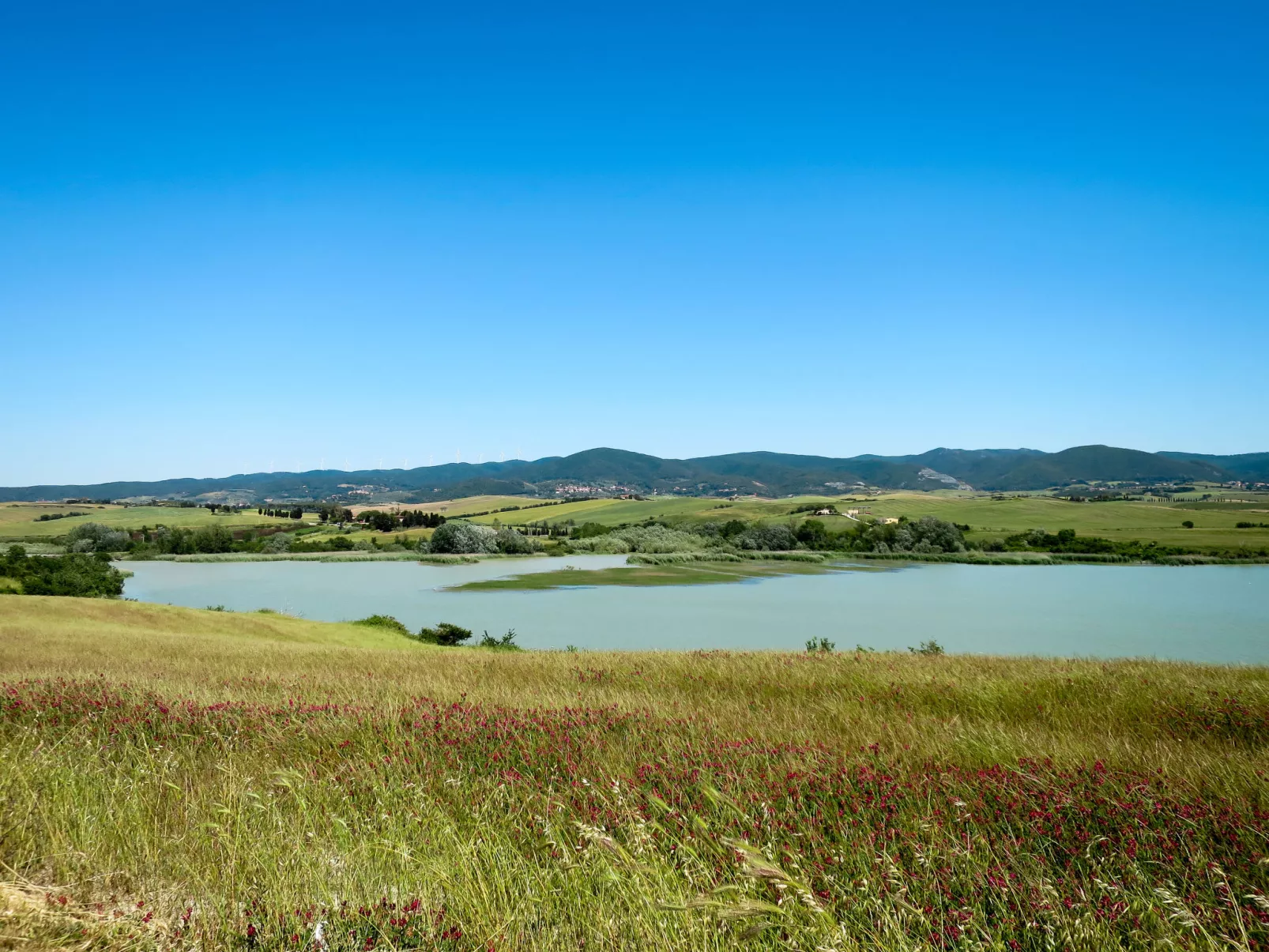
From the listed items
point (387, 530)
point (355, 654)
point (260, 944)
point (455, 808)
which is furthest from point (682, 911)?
point (387, 530)

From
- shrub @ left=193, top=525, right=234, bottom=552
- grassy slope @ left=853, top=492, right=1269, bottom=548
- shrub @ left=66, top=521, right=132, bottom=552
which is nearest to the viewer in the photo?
grassy slope @ left=853, top=492, right=1269, bottom=548

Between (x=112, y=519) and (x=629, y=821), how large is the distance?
5189 inches

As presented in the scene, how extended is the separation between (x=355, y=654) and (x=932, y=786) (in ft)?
41.2

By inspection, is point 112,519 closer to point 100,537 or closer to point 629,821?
point 100,537

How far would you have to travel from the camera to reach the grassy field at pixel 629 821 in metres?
2.91

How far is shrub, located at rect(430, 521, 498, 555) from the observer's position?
7925 cm

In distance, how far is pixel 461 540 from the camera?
261ft

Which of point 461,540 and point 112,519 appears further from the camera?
point 112,519

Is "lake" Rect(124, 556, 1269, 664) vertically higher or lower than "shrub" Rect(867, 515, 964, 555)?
lower

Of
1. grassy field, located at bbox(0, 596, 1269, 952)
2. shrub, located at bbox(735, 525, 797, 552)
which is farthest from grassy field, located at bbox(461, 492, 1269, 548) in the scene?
grassy field, located at bbox(0, 596, 1269, 952)

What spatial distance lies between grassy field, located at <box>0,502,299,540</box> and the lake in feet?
115

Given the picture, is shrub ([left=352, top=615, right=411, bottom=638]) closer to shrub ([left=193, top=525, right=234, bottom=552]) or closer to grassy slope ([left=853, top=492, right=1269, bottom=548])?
shrub ([left=193, top=525, right=234, bottom=552])

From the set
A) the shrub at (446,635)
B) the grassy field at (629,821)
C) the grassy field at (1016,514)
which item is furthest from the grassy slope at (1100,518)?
the grassy field at (629,821)

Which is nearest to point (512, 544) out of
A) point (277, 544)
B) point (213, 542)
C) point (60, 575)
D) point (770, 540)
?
point (770, 540)
